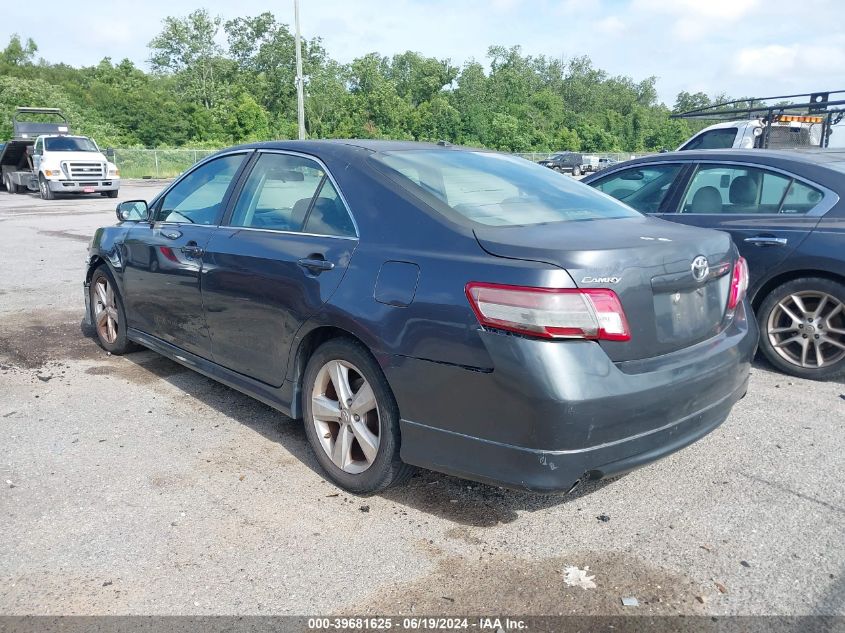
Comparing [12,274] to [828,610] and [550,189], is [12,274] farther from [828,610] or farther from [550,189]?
[828,610]

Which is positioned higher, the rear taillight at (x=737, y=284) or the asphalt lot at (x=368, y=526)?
the rear taillight at (x=737, y=284)

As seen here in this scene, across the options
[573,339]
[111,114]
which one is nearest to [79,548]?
[573,339]

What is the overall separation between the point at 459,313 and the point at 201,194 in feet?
8.45

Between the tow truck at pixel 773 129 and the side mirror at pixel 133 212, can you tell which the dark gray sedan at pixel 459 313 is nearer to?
the side mirror at pixel 133 212

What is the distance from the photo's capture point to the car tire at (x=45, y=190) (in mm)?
23600

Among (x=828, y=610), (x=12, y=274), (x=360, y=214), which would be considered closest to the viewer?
(x=828, y=610)

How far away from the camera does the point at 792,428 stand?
4277mm

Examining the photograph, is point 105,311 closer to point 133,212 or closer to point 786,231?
point 133,212

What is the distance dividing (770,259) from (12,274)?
28.7ft

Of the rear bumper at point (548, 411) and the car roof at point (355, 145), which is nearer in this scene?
the rear bumper at point (548, 411)

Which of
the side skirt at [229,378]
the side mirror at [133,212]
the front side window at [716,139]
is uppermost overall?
the front side window at [716,139]

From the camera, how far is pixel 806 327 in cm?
512

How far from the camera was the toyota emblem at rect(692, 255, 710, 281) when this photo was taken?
3.09 m

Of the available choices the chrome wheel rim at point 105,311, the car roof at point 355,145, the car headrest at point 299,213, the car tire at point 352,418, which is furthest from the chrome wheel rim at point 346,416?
the chrome wheel rim at point 105,311
